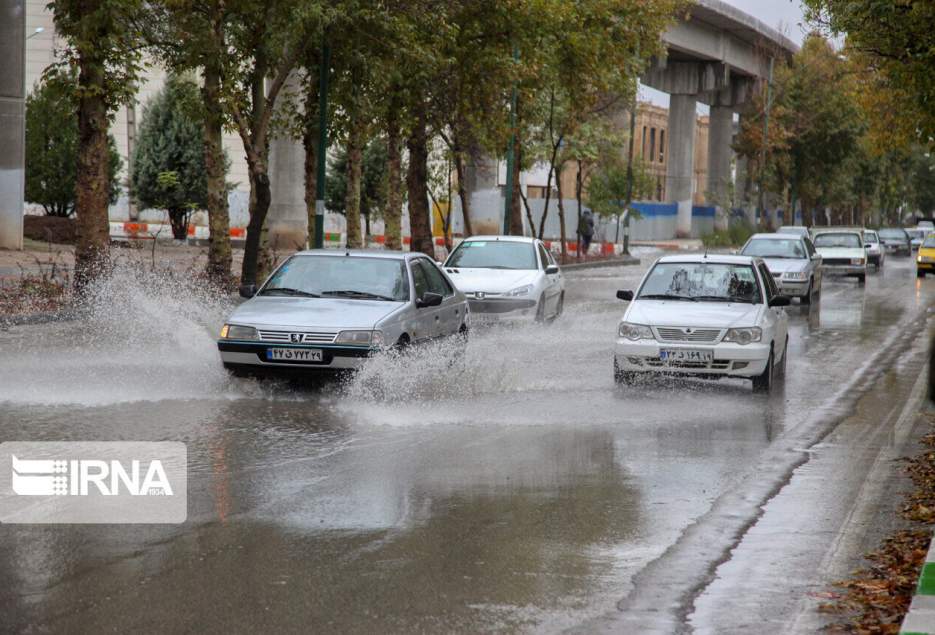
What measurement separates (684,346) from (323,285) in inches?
147

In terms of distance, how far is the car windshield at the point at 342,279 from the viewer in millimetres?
13648

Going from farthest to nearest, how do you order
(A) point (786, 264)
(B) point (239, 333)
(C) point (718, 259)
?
(A) point (786, 264)
(C) point (718, 259)
(B) point (239, 333)

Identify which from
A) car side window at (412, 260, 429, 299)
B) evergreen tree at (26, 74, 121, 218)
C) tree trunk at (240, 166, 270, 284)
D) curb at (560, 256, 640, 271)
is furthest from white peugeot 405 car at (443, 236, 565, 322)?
evergreen tree at (26, 74, 121, 218)

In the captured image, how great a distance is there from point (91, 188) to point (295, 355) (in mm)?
10278

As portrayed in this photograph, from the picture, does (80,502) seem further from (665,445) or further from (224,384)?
(224,384)

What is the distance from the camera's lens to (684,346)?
1369cm

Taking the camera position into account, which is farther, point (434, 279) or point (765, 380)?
point (434, 279)

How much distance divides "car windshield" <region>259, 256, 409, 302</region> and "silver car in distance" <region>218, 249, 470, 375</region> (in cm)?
1

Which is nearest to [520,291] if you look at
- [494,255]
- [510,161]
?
[494,255]

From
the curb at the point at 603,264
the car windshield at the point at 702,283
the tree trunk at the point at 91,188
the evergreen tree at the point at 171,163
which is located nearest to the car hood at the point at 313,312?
the car windshield at the point at 702,283

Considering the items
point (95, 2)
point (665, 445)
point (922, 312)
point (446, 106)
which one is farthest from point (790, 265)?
point (665, 445)

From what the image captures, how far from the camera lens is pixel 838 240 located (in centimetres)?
4122

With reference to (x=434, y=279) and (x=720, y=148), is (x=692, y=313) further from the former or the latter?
(x=720, y=148)

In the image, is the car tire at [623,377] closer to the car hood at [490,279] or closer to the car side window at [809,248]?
the car hood at [490,279]
